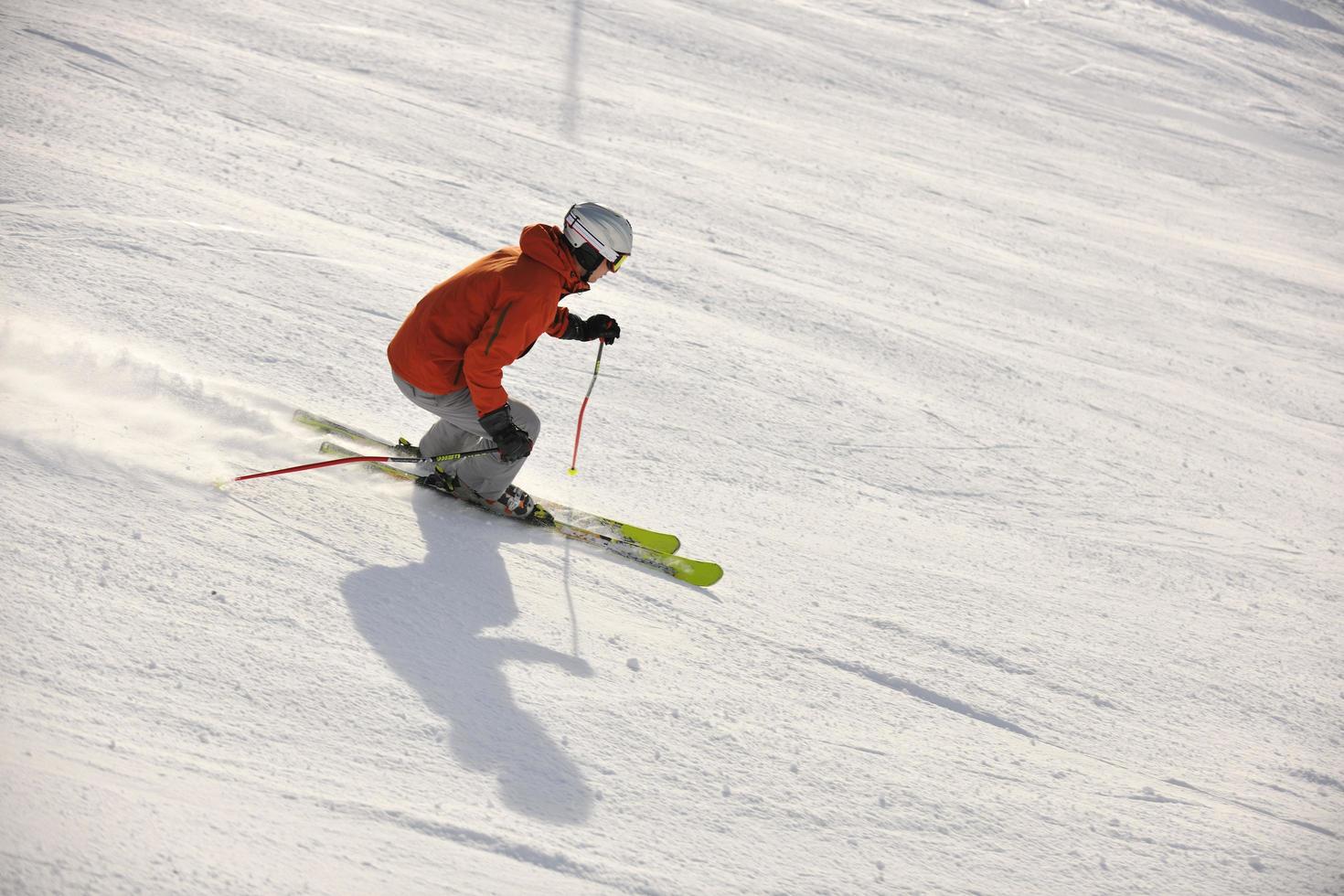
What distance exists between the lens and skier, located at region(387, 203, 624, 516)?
3.33m

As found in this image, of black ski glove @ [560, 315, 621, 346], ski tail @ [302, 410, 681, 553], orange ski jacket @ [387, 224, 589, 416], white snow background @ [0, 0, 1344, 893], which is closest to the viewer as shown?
white snow background @ [0, 0, 1344, 893]

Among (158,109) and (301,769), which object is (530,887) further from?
(158,109)

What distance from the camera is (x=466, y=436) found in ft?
13.1

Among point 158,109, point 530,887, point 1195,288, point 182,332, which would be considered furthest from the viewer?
point 1195,288

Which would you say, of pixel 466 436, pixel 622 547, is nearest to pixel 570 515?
pixel 622 547

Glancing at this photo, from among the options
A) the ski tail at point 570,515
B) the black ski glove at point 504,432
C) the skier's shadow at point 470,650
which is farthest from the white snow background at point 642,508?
the black ski glove at point 504,432

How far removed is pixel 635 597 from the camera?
3812 millimetres

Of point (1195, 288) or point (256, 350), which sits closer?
point (256, 350)

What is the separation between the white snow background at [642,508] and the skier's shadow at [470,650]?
0.8 inches

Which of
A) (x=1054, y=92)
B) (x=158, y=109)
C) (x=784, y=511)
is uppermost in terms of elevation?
(x=1054, y=92)

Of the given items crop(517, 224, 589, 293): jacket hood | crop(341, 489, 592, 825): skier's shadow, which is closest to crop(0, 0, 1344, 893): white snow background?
crop(341, 489, 592, 825): skier's shadow

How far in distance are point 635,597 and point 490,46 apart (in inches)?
313

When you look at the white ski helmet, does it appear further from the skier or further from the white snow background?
the white snow background

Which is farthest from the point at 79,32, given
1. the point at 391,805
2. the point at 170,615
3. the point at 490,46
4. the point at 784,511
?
the point at 391,805
